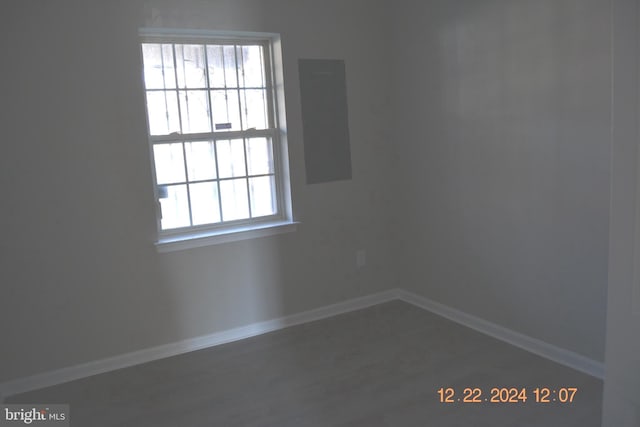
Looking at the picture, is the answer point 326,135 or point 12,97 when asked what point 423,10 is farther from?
point 12,97

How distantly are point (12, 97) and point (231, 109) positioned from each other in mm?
1366

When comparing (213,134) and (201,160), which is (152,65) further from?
(201,160)

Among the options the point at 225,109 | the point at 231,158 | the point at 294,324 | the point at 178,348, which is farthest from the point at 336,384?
the point at 225,109

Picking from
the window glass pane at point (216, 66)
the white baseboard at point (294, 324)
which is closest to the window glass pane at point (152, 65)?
the window glass pane at point (216, 66)

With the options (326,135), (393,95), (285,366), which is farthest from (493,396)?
(393,95)

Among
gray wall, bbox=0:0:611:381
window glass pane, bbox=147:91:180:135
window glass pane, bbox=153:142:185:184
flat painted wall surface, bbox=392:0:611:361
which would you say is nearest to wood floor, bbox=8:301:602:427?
gray wall, bbox=0:0:611:381

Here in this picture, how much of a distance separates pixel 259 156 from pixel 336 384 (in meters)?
1.76

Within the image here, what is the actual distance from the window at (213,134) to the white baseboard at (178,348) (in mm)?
737

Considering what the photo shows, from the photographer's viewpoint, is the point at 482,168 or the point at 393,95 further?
the point at 393,95

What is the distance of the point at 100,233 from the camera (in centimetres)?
332

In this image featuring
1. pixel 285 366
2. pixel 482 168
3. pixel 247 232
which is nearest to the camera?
pixel 285 366

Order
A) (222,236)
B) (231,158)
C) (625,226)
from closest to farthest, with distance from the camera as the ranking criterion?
1. (625,226)
2. (222,236)
3. (231,158)

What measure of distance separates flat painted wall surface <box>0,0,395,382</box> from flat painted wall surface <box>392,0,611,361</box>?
83 cm

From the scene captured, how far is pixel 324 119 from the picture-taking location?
4020 mm
